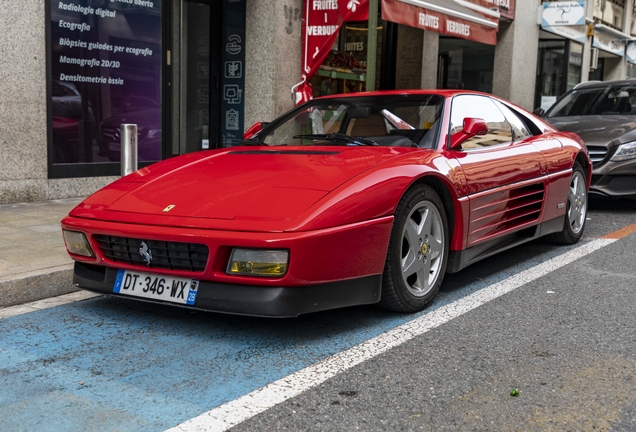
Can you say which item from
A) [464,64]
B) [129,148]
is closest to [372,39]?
[129,148]

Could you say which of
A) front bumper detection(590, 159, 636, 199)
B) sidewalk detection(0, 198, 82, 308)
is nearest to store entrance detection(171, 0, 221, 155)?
sidewalk detection(0, 198, 82, 308)

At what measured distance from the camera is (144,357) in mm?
3311

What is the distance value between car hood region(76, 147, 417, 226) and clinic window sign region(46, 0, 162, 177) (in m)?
4.01

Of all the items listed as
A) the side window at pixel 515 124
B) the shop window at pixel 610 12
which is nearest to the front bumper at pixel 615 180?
the side window at pixel 515 124

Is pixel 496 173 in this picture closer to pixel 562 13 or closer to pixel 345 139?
pixel 345 139

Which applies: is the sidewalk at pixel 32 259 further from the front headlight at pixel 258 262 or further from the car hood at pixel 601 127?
the car hood at pixel 601 127

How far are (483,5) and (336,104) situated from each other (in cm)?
808

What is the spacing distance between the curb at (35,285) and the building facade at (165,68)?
3.29 meters

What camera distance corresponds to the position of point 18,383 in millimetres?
2986

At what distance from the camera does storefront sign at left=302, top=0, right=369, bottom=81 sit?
9555 mm

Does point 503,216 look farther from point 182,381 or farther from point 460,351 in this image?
point 182,381

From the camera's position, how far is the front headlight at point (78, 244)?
3834 millimetres

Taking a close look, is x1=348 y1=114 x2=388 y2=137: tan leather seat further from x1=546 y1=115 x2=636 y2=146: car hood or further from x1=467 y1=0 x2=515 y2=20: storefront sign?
x1=467 y1=0 x2=515 y2=20: storefront sign

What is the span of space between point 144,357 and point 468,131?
236 cm
